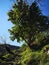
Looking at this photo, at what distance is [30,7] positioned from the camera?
27812 mm

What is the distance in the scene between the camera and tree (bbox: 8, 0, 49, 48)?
2703cm

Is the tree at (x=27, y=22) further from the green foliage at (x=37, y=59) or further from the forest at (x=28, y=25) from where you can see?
the green foliage at (x=37, y=59)

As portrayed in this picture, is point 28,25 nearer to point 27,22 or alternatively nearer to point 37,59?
point 27,22

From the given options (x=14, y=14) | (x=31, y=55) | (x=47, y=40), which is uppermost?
(x=14, y=14)

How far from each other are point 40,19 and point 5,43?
17.4ft

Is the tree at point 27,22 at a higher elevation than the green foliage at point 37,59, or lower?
higher

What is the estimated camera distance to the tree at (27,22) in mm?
27031

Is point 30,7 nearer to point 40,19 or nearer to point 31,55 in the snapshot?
point 40,19

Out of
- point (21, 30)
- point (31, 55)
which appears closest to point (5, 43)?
point (21, 30)

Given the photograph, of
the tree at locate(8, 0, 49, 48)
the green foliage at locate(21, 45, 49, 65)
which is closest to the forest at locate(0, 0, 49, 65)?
the tree at locate(8, 0, 49, 48)

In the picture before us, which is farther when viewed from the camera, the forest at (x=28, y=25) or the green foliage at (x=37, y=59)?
the forest at (x=28, y=25)

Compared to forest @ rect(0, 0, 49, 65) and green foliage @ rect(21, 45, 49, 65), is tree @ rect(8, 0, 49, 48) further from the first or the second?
green foliage @ rect(21, 45, 49, 65)

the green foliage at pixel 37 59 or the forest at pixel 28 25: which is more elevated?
the forest at pixel 28 25

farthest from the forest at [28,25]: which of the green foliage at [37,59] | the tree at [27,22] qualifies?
the green foliage at [37,59]
